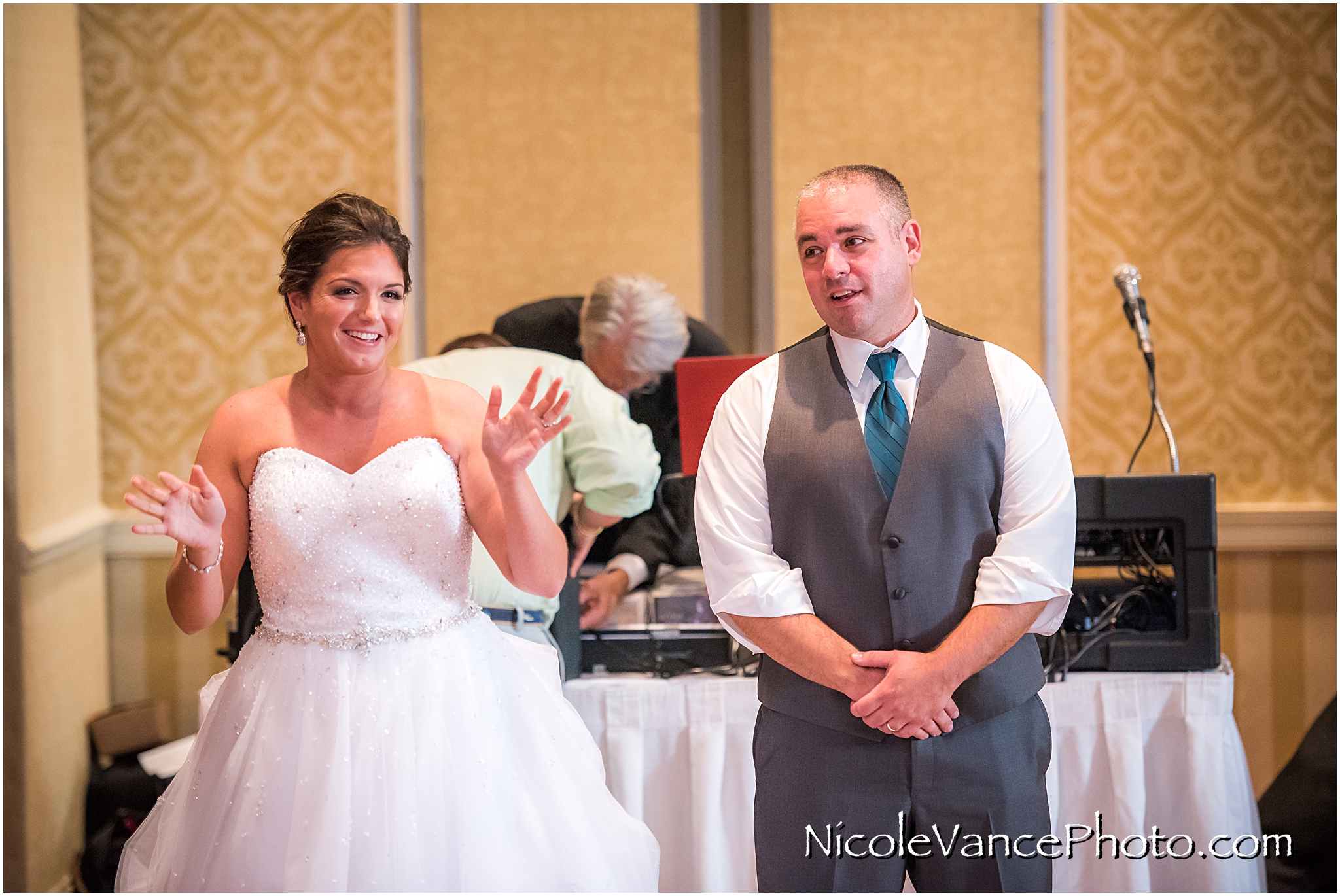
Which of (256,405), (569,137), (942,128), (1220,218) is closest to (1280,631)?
(1220,218)

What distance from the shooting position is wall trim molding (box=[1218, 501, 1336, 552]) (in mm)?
3461

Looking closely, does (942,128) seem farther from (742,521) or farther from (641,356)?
(742,521)

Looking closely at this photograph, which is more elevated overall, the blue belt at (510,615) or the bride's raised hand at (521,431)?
the bride's raised hand at (521,431)

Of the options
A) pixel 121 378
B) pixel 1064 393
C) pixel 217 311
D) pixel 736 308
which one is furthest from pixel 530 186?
pixel 1064 393

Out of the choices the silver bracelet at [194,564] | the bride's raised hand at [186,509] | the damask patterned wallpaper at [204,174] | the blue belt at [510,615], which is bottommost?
the blue belt at [510,615]

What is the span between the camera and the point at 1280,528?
3.47m

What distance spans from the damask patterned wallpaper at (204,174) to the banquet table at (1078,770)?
6.80ft

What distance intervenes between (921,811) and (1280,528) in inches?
97.3

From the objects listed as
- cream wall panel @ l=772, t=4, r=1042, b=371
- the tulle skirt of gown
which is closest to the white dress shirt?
the tulle skirt of gown

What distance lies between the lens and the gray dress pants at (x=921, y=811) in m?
1.62

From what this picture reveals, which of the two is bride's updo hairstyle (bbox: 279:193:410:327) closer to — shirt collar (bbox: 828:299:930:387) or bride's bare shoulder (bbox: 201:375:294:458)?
bride's bare shoulder (bbox: 201:375:294:458)

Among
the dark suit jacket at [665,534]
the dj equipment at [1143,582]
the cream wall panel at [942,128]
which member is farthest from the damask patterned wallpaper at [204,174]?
the dj equipment at [1143,582]

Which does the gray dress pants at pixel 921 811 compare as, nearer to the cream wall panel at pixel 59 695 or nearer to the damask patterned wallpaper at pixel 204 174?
the cream wall panel at pixel 59 695

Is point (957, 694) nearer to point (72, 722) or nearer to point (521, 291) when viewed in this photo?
point (521, 291)
